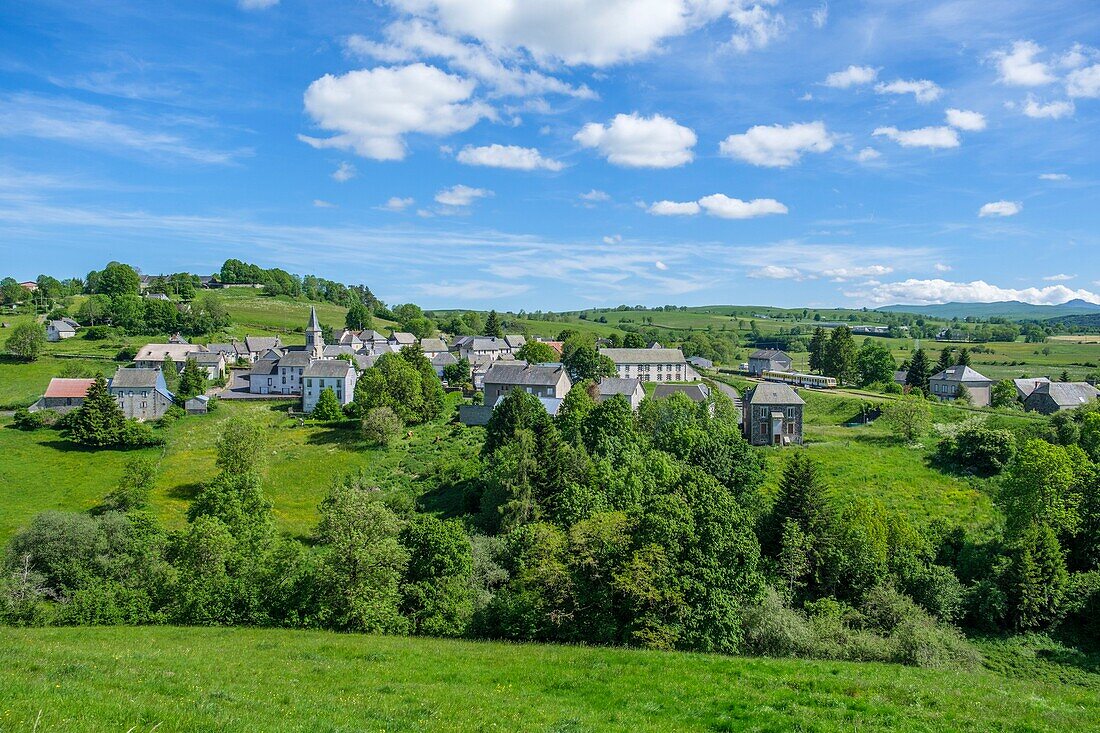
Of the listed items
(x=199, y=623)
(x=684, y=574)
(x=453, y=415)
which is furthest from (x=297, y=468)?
(x=684, y=574)

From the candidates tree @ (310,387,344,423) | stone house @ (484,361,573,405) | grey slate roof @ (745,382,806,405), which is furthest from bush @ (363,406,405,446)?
grey slate roof @ (745,382,806,405)

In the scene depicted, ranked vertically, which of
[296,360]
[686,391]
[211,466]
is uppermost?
[296,360]

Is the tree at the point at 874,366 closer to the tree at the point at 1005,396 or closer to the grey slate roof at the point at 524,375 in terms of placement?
the tree at the point at 1005,396

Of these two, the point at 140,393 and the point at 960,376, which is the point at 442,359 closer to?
the point at 140,393

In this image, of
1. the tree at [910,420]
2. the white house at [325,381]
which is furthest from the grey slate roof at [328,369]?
the tree at [910,420]

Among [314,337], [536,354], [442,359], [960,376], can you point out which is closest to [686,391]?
[536,354]

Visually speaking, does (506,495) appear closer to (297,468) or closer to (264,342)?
(297,468)

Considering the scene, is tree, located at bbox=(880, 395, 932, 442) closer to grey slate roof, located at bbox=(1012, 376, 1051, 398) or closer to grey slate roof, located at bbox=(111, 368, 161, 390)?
grey slate roof, located at bbox=(1012, 376, 1051, 398)
